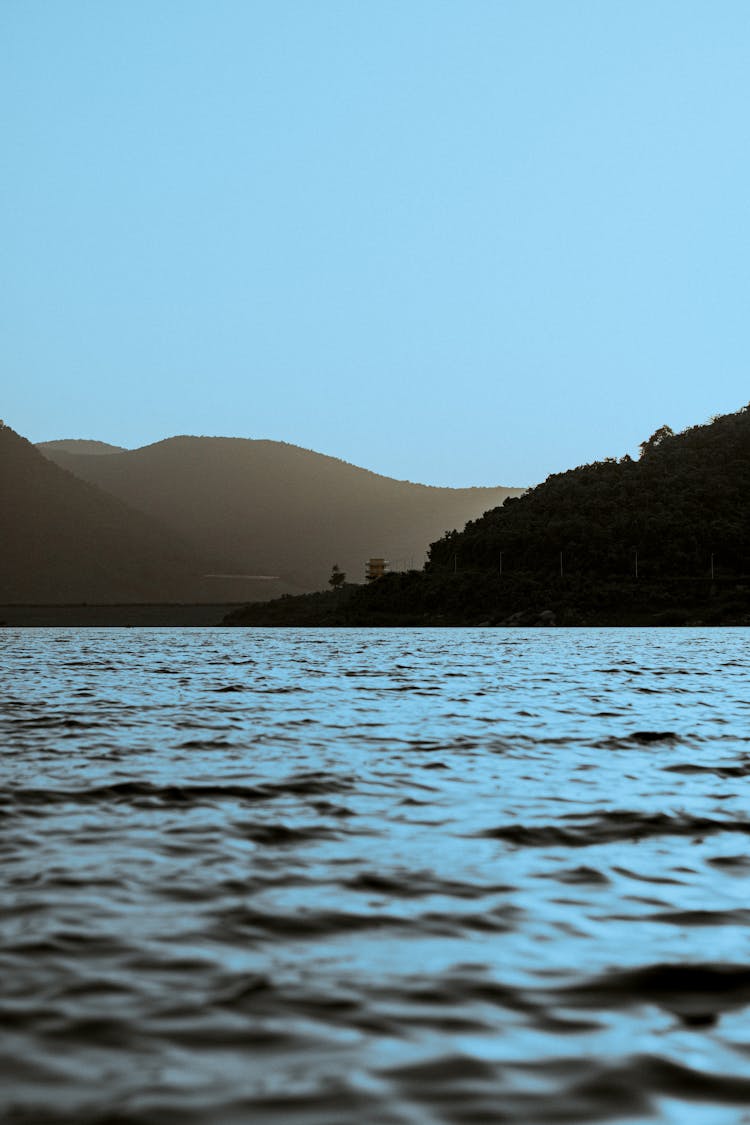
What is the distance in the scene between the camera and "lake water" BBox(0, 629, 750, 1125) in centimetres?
604

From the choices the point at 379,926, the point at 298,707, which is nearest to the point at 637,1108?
the point at 379,926

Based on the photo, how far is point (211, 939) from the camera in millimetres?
8836

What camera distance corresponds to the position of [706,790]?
56.4 feet

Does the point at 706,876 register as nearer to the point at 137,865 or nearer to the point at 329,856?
the point at 329,856

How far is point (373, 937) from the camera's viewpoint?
8961 mm

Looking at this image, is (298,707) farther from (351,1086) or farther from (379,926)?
(351,1086)

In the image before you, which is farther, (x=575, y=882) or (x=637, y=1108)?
(x=575, y=882)

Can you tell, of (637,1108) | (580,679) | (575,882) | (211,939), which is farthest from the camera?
(580,679)

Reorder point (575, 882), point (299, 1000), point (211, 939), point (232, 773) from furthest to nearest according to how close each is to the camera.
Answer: point (232, 773), point (575, 882), point (211, 939), point (299, 1000)

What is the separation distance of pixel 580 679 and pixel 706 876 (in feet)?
136

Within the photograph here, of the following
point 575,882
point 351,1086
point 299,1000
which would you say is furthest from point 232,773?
point 351,1086

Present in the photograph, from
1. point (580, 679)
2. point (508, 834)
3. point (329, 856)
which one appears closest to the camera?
point (329, 856)

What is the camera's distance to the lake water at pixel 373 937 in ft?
19.8

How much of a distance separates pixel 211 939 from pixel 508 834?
17.2 feet
